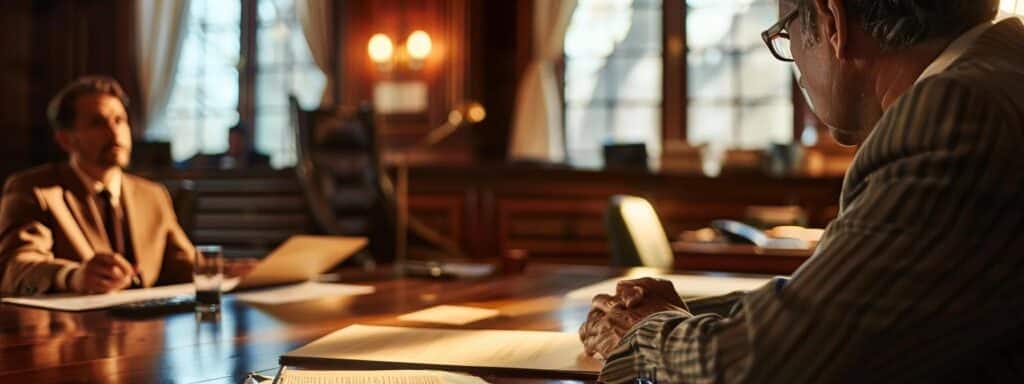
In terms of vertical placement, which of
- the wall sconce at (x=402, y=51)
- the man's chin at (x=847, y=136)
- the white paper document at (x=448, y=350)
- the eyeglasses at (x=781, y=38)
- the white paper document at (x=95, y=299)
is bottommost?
the white paper document at (x=95, y=299)

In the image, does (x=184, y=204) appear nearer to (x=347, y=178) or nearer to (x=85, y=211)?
(x=85, y=211)

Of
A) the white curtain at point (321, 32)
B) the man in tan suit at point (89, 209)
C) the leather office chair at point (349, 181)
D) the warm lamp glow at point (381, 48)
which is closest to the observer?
the man in tan suit at point (89, 209)

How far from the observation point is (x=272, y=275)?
2.08 meters

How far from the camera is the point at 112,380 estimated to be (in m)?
1.05

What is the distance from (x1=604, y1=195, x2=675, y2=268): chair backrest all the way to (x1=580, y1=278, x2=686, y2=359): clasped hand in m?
1.97

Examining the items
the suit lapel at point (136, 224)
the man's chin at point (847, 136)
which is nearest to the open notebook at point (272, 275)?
the suit lapel at point (136, 224)

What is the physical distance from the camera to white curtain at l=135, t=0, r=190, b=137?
29.6ft

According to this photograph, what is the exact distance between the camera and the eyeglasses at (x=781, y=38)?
3.47ft

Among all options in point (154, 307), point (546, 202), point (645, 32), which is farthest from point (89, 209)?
point (645, 32)

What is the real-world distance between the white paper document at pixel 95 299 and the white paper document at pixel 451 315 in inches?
22.1

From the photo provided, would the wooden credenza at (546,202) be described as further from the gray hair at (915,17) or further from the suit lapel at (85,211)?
the gray hair at (915,17)

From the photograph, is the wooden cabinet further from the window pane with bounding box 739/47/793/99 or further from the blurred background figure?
the blurred background figure

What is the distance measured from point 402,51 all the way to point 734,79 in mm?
2696

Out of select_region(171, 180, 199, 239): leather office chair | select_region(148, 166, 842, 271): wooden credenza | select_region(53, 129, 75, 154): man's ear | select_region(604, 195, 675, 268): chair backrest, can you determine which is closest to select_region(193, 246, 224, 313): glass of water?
select_region(53, 129, 75, 154): man's ear
